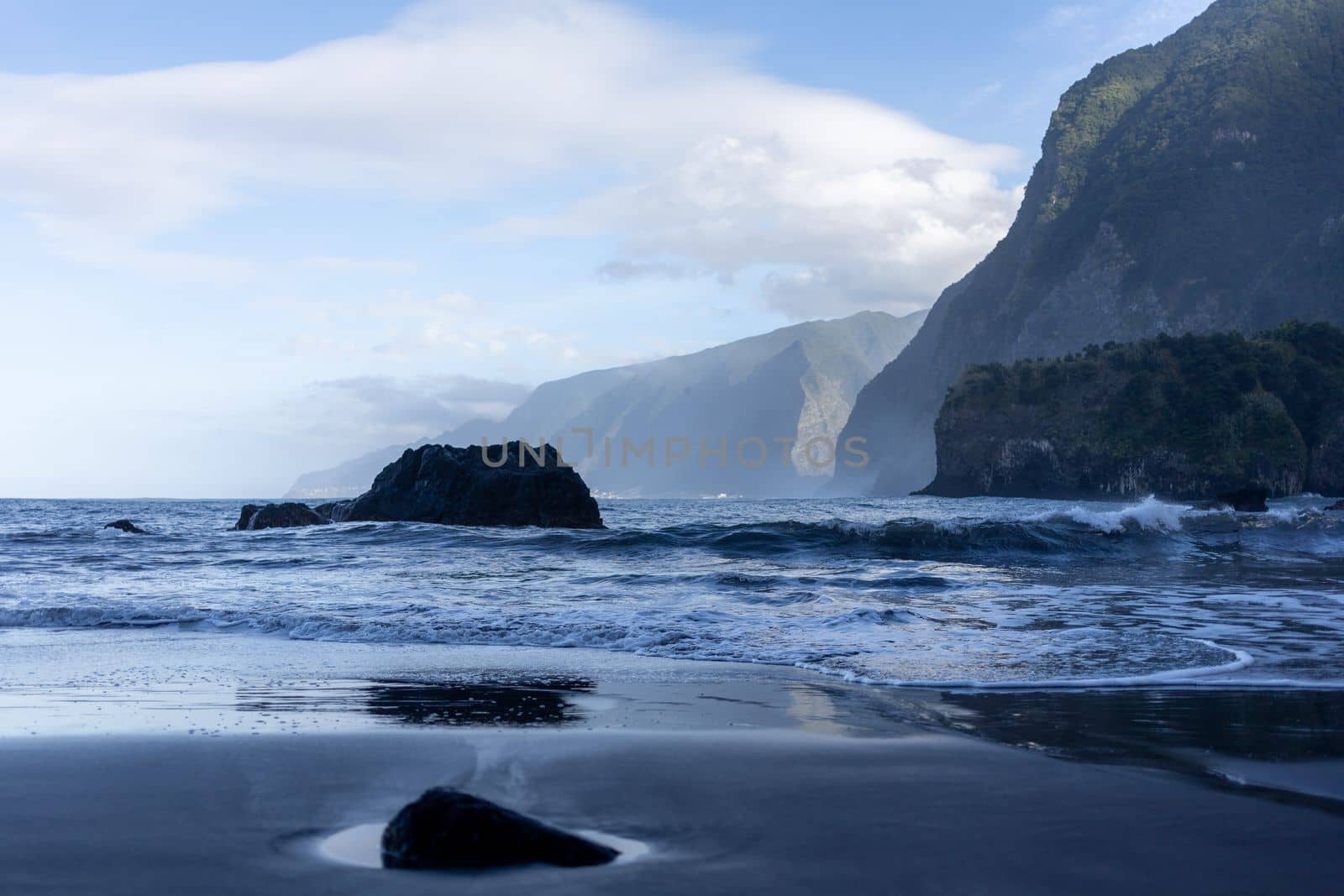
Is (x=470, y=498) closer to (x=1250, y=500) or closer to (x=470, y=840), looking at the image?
(x=470, y=840)

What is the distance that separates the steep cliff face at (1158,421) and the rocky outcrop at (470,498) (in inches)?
2480

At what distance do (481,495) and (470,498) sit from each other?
358mm

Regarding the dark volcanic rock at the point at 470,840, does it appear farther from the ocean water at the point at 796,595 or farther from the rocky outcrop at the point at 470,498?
the rocky outcrop at the point at 470,498

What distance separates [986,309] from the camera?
148250mm

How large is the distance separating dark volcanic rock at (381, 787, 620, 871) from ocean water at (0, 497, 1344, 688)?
4115 millimetres

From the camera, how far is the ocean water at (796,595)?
24.9 ft

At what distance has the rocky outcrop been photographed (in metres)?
29.1

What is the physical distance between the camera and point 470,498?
2917cm

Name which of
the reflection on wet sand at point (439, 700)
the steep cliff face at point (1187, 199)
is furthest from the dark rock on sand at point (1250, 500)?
the steep cliff face at point (1187, 199)

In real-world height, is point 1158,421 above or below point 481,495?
above

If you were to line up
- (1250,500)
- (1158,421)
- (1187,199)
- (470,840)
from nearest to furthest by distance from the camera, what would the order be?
(470,840) < (1250,500) < (1158,421) < (1187,199)

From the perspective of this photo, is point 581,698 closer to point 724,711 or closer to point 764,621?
point 724,711

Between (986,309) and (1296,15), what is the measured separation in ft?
180

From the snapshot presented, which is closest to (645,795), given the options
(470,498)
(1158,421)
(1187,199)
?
(470,498)
